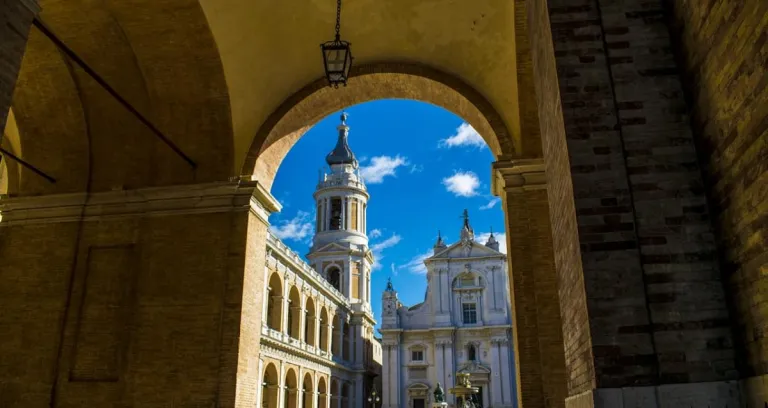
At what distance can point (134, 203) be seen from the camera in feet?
33.2

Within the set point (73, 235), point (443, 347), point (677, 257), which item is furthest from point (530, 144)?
point (443, 347)

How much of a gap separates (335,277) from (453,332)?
34.1 ft

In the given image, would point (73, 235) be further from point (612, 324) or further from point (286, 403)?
point (286, 403)

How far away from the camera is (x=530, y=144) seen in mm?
9922

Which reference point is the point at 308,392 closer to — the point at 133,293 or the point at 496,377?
the point at 496,377

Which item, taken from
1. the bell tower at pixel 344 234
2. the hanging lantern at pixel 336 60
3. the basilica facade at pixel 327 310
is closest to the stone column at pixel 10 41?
the hanging lantern at pixel 336 60

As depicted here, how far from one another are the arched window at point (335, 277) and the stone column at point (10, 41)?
43190mm

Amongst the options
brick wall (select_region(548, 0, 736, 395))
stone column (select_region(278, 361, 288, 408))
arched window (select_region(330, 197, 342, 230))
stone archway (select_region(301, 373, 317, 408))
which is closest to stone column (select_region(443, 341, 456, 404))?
stone archway (select_region(301, 373, 317, 408))

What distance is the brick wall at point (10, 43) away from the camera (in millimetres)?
4762

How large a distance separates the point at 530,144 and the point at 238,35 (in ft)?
16.3

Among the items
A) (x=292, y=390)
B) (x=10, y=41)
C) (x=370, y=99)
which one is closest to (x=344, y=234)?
(x=292, y=390)

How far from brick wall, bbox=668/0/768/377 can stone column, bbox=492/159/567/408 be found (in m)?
4.97

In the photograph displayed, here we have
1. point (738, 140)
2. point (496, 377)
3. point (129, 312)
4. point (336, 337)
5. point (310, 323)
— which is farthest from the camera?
point (336, 337)

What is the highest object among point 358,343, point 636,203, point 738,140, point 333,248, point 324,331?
point 333,248
